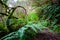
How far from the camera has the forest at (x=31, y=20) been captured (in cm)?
274

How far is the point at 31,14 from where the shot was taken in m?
3.72

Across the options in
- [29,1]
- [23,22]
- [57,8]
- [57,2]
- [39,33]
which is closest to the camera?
[39,33]

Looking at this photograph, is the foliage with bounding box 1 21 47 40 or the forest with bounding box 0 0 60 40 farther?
the forest with bounding box 0 0 60 40

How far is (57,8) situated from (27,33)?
47.6 inches

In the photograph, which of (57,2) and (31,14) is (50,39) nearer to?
(31,14)

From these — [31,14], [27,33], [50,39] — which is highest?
[31,14]

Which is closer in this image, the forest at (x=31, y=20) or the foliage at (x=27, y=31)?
the foliage at (x=27, y=31)

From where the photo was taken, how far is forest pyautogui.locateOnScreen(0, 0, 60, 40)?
2738mm

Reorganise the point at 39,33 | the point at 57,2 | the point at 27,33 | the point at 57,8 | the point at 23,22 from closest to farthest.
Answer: the point at 27,33 → the point at 39,33 → the point at 23,22 → the point at 57,8 → the point at 57,2

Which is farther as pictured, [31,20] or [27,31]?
[31,20]

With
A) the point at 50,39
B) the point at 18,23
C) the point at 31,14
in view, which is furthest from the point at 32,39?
the point at 31,14

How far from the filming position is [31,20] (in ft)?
11.5

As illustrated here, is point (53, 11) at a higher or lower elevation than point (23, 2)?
lower

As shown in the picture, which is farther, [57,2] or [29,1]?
[29,1]
